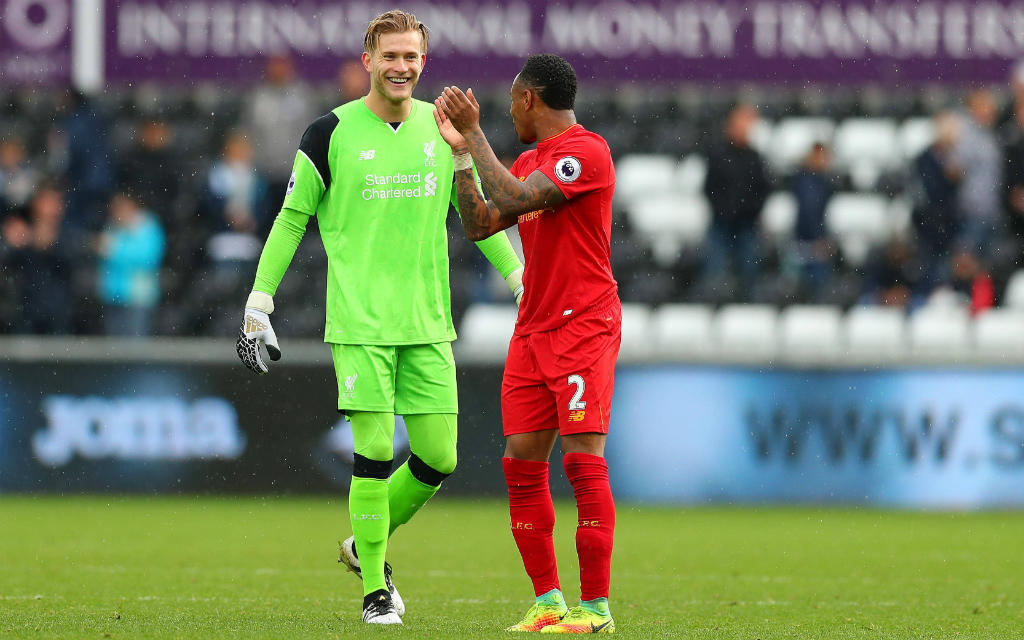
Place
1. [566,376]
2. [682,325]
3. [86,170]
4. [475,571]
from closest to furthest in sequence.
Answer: [566,376]
[475,571]
[682,325]
[86,170]

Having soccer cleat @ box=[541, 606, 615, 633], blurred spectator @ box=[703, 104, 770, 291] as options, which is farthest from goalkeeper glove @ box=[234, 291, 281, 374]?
blurred spectator @ box=[703, 104, 770, 291]

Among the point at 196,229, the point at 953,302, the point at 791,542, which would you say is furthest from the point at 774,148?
the point at 791,542

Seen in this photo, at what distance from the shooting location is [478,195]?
21.0 feet

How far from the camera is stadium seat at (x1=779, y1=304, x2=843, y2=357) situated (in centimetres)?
1412

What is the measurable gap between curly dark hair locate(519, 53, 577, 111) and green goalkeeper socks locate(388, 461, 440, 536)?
5.58 ft

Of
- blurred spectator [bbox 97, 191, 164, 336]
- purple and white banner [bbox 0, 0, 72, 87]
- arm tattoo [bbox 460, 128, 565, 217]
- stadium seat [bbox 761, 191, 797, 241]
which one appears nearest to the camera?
arm tattoo [bbox 460, 128, 565, 217]

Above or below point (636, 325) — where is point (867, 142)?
above

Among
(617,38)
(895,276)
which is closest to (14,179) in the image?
(617,38)

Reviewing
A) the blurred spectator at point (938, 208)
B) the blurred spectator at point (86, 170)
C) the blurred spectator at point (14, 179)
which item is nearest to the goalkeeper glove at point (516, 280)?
the blurred spectator at point (938, 208)

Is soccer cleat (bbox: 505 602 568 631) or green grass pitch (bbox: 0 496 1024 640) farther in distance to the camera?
green grass pitch (bbox: 0 496 1024 640)

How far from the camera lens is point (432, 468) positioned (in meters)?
7.02

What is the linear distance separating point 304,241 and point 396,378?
8.43 m

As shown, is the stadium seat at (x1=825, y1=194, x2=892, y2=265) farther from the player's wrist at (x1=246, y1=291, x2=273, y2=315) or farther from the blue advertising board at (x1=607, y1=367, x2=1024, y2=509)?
the player's wrist at (x1=246, y1=291, x2=273, y2=315)

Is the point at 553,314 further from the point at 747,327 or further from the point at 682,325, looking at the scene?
the point at 682,325
